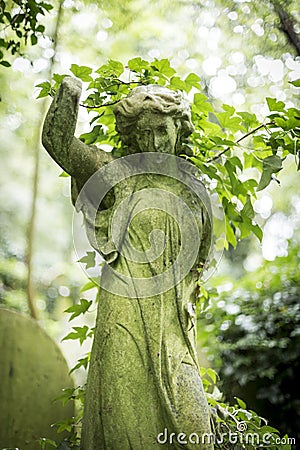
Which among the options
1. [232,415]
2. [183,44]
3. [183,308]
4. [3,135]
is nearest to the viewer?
[183,308]

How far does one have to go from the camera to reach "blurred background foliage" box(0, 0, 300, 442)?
296 centimetres

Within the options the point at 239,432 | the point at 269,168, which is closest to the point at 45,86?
the point at 269,168

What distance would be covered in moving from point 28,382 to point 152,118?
1.96 meters

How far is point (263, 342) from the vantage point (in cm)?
299

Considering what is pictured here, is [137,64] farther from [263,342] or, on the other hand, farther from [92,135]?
[263,342]

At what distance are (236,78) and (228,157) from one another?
1969 millimetres

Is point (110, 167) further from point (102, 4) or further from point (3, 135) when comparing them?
point (3, 135)

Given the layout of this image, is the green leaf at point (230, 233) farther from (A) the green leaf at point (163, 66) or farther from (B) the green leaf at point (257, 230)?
Result: (A) the green leaf at point (163, 66)

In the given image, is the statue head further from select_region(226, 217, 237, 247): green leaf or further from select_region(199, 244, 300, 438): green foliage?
select_region(199, 244, 300, 438): green foliage

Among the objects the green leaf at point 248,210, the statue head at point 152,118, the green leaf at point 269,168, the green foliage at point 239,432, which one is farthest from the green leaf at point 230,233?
the green foliage at point 239,432

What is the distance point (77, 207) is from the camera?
5.19 feet

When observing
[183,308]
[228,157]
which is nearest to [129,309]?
[183,308]

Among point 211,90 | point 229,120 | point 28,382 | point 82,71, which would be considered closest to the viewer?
point 82,71

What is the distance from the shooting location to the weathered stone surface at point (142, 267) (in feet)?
4.34
